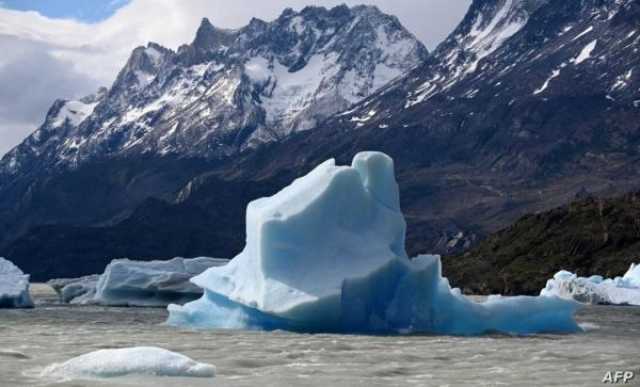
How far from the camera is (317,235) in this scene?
35.1m

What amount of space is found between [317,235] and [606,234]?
120 m

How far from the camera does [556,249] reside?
150 meters

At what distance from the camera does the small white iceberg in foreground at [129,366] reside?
21219 millimetres

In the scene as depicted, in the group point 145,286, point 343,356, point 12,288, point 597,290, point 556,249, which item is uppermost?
point 556,249

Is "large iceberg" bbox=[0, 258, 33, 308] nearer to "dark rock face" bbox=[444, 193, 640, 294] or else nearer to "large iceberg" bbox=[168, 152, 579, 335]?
"large iceberg" bbox=[168, 152, 579, 335]

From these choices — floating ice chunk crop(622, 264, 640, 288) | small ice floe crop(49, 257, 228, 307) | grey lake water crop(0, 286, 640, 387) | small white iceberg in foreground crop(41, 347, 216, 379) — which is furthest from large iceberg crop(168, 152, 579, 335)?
floating ice chunk crop(622, 264, 640, 288)

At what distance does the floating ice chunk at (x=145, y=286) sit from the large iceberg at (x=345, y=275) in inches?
1150

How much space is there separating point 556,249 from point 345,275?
394ft

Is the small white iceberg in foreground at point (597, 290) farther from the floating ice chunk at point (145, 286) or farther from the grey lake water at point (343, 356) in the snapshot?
the grey lake water at point (343, 356)

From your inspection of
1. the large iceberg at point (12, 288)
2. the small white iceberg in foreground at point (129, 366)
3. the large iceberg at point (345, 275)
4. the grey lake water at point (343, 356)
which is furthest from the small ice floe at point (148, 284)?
the small white iceberg in foreground at point (129, 366)

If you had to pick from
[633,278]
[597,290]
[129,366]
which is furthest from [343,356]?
[633,278]

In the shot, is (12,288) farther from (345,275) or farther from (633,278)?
(633,278)

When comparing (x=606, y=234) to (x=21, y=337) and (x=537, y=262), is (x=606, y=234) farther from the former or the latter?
(x=21, y=337)

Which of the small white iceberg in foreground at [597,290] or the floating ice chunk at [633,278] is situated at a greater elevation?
the floating ice chunk at [633,278]
